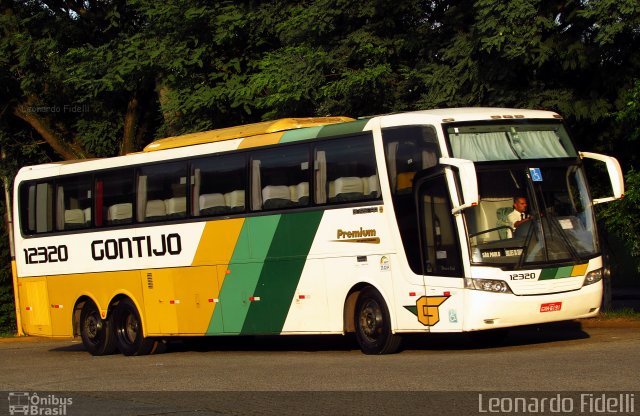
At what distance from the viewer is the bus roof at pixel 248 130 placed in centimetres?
1952

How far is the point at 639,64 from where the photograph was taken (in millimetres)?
20016

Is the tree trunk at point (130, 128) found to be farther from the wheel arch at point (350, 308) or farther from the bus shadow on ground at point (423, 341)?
the wheel arch at point (350, 308)

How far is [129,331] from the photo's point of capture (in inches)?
888

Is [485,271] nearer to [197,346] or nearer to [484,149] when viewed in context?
[484,149]

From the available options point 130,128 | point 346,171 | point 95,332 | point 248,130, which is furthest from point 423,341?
point 130,128

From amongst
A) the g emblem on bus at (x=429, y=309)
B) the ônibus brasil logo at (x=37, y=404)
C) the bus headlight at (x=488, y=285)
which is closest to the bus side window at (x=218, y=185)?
the g emblem on bus at (x=429, y=309)

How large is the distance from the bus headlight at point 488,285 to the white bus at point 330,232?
0.01 m

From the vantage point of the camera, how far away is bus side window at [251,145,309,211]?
1866 centimetres

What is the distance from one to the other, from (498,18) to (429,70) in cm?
258

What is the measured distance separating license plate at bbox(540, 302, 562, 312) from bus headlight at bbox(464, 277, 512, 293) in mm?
556

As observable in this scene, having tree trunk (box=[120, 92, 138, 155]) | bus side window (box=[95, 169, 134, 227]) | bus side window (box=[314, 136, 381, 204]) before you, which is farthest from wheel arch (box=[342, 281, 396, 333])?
tree trunk (box=[120, 92, 138, 155])

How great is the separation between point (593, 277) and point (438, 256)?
2.21m

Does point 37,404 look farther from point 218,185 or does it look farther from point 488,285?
point 218,185

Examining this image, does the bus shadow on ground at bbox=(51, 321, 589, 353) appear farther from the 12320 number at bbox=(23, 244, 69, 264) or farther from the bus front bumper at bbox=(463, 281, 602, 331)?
the 12320 number at bbox=(23, 244, 69, 264)
